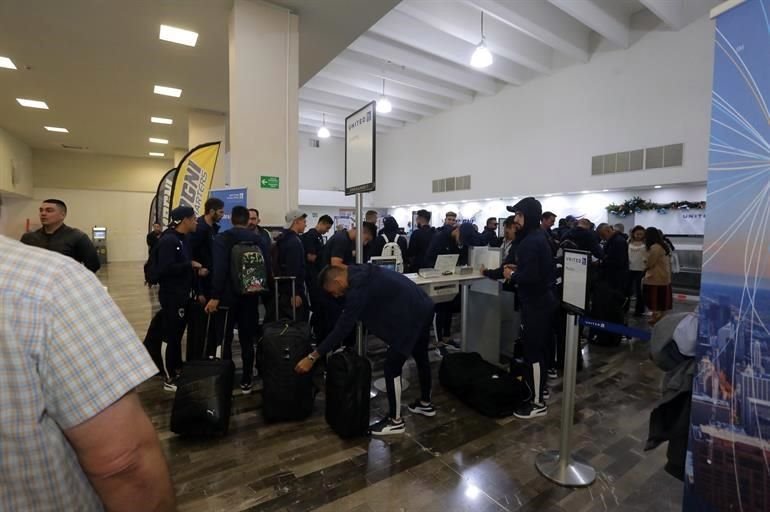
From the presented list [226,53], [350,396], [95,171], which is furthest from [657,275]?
[95,171]

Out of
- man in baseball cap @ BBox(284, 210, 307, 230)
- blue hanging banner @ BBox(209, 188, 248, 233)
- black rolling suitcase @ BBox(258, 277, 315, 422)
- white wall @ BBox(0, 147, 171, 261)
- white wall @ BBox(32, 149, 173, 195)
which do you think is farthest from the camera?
white wall @ BBox(0, 147, 171, 261)

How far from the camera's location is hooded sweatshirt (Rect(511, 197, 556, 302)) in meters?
3.04

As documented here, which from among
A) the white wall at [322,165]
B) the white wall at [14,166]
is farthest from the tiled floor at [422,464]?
the white wall at [322,165]

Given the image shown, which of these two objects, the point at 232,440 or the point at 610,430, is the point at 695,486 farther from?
the point at 232,440

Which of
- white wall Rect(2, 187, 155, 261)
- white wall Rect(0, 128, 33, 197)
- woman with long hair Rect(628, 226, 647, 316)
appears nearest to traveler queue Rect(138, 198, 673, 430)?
woman with long hair Rect(628, 226, 647, 316)

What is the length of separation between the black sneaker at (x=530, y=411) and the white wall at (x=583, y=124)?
7712mm

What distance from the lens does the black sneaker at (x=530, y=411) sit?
120 inches

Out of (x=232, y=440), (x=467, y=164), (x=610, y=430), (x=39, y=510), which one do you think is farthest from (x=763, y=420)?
(x=467, y=164)

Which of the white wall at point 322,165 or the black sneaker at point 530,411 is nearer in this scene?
the black sneaker at point 530,411

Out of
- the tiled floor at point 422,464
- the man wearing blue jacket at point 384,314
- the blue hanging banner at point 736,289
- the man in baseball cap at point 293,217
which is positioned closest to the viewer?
the blue hanging banner at point 736,289

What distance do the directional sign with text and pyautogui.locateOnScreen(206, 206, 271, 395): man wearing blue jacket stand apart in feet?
3.22

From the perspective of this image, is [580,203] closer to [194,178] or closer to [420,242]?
[420,242]

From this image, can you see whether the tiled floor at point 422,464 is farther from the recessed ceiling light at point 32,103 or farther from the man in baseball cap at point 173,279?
the recessed ceiling light at point 32,103

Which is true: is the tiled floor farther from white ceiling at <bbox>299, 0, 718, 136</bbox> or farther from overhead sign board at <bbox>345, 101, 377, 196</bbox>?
white ceiling at <bbox>299, 0, 718, 136</bbox>
